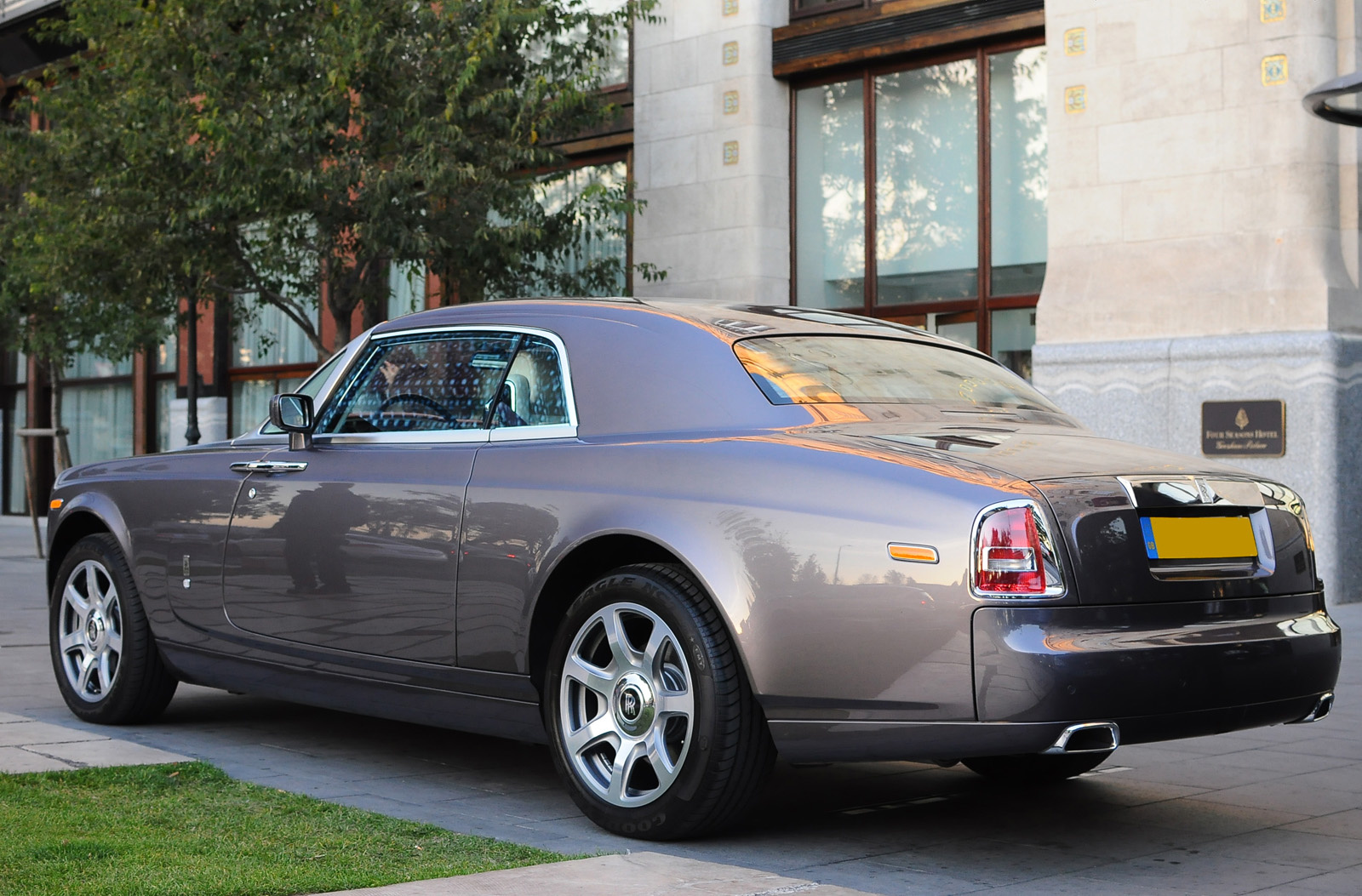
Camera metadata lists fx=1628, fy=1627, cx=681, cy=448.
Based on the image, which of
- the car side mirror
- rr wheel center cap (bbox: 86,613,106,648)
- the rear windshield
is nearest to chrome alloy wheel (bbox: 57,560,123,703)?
rr wheel center cap (bbox: 86,613,106,648)

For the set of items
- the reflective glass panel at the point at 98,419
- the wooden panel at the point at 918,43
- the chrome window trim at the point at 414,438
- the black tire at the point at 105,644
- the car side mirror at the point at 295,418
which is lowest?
the black tire at the point at 105,644

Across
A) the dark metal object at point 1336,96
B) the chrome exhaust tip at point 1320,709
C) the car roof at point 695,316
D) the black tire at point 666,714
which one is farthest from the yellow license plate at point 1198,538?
the dark metal object at point 1336,96

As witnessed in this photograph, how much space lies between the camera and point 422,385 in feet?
18.5

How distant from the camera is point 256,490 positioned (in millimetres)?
5898

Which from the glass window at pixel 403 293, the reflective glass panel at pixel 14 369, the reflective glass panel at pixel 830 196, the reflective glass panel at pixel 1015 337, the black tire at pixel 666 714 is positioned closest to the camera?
the black tire at pixel 666 714

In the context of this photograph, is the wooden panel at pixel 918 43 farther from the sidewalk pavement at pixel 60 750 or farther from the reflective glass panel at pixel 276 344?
the sidewalk pavement at pixel 60 750

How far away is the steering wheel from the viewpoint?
18.0 ft

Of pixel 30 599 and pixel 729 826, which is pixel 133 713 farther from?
pixel 30 599

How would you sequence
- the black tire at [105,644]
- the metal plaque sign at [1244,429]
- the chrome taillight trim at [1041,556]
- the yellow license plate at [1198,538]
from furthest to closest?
the metal plaque sign at [1244,429], the black tire at [105,644], the yellow license plate at [1198,538], the chrome taillight trim at [1041,556]

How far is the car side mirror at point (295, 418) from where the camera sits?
5.79 meters

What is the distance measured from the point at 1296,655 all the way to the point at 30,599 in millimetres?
10802

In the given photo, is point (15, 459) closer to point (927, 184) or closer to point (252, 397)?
point (252, 397)

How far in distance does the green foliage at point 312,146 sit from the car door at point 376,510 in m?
7.43

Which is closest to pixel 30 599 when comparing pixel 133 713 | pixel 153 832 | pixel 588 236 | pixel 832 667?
pixel 588 236
